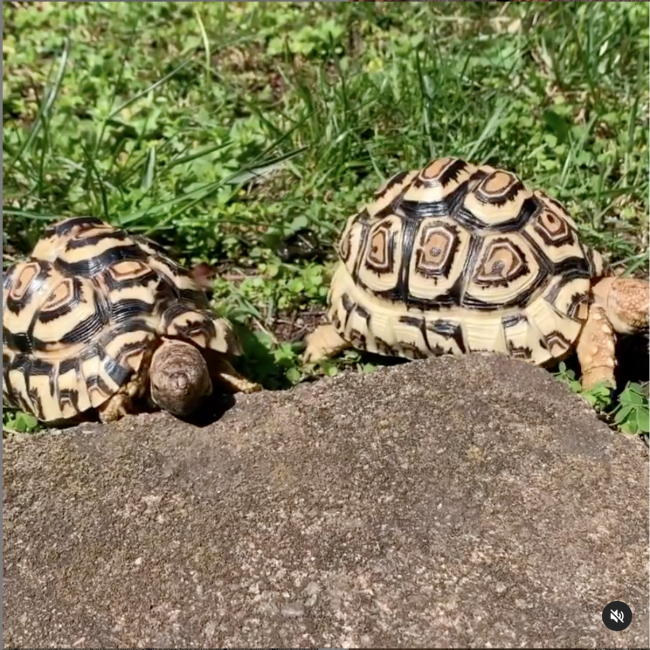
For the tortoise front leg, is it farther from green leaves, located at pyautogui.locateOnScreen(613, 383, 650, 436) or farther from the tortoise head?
the tortoise head

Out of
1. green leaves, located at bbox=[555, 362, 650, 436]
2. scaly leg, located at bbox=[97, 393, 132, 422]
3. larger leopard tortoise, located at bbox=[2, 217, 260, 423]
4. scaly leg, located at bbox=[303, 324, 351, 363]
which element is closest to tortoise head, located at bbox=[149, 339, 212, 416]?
larger leopard tortoise, located at bbox=[2, 217, 260, 423]

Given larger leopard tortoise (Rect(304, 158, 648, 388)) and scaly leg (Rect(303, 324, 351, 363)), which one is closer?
larger leopard tortoise (Rect(304, 158, 648, 388))

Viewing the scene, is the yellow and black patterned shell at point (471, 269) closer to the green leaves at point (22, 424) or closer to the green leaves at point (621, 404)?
the green leaves at point (621, 404)

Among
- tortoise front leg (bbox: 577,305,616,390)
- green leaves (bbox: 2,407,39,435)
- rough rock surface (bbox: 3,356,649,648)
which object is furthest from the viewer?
green leaves (bbox: 2,407,39,435)

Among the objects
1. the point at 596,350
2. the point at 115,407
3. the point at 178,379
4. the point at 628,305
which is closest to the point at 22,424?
the point at 115,407

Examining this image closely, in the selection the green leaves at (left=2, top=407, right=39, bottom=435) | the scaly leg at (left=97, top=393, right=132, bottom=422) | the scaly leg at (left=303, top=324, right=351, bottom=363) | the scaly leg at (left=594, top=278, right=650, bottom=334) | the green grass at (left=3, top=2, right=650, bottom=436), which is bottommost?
the green leaves at (left=2, top=407, right=39, bottom=435)

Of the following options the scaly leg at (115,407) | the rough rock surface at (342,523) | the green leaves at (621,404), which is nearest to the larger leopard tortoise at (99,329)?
the scaly leg at (115,407)

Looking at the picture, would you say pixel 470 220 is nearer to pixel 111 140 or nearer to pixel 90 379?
pixel 90 379
